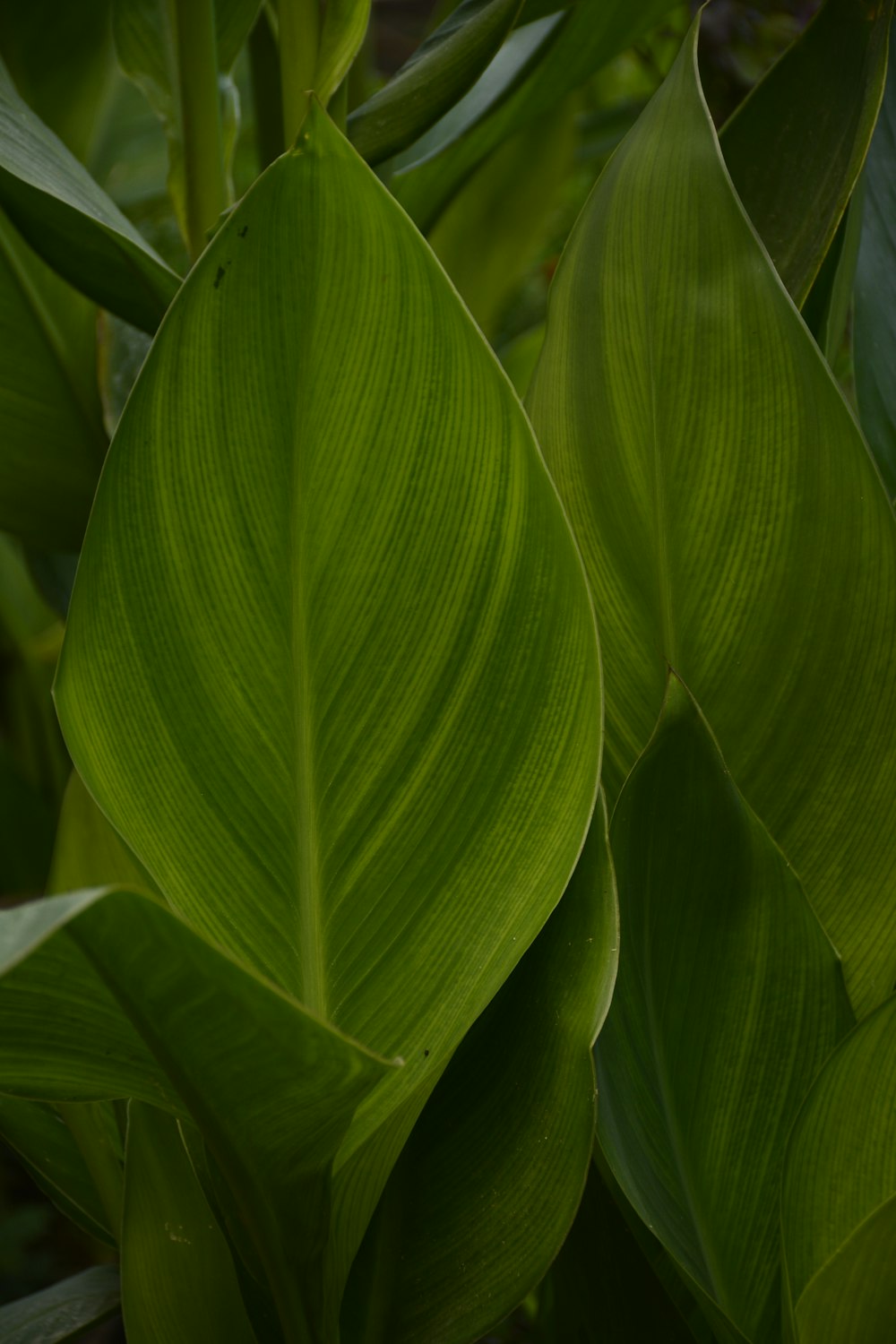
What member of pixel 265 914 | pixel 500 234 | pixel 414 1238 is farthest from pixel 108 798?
pixel 500 234

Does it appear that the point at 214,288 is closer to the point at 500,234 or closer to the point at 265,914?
the point at 265,914

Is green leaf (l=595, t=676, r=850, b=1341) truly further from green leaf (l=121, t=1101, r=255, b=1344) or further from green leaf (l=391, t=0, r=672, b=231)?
→ green leaf (l=391, t=0, r=672, b=231)

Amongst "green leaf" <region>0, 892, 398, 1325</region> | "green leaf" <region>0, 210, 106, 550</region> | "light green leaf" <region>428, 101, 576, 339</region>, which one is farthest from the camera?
"light green leaf" <region>428, 101, 576, 339</region>

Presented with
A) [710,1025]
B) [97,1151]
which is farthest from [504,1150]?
[97,1151]

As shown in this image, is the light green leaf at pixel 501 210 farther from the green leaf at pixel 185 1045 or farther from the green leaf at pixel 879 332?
the green leaf at pixel 185 1045

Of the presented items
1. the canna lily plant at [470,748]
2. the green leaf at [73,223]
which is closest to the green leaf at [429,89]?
the canna lily plant at [470,748]

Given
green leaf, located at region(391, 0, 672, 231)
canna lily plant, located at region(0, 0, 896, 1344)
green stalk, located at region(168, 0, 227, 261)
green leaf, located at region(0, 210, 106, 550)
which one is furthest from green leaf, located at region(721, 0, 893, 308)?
green leaf, located at region(0, 210, 106, 550)
